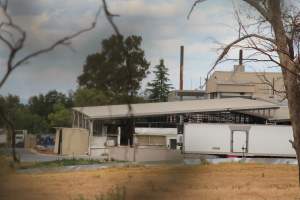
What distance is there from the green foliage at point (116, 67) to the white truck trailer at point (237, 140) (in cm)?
3612

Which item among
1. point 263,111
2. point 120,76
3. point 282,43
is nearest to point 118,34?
point 120,76

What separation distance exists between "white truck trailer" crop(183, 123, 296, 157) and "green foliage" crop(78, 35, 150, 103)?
119 feet

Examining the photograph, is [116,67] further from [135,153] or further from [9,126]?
[135,153]

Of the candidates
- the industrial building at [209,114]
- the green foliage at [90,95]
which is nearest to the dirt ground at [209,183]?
the green foliage at [90,95]

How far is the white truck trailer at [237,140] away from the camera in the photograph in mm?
38812

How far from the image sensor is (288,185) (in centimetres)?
1891

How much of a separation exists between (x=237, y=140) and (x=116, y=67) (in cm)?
3715

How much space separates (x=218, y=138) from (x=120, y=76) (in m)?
36.8

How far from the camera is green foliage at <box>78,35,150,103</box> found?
8.50 feet

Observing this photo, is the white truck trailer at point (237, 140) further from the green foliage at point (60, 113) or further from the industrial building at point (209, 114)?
the green foliage at point (60, 113)

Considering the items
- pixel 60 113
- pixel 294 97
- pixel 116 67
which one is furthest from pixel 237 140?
pixel 116 67

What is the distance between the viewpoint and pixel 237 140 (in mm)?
39219

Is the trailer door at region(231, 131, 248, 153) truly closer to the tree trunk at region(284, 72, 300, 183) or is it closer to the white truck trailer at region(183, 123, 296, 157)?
the white truck trailer at region(183, 123, 296, 157)

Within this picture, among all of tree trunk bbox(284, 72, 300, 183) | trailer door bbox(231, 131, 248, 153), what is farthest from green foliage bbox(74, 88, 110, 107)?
trailer door bbox(231, 131, 248, 153)
